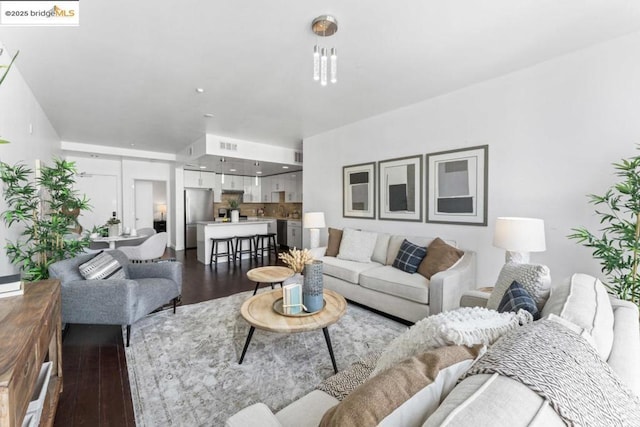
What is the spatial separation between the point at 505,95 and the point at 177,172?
24.2ft

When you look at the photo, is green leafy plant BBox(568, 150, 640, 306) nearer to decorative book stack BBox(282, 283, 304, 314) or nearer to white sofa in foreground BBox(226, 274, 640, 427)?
white sofa in foreground BBox(226, 274, 640, 427)

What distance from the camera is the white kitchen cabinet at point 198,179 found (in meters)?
7.58

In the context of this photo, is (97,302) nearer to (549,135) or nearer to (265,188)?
(549,135)

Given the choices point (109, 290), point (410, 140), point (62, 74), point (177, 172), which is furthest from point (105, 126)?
point (410, 140)

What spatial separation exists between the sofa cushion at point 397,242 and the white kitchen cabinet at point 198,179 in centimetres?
613

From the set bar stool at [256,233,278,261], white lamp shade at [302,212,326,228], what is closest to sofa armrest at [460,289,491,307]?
white lamp shade at [302,212,326,228]

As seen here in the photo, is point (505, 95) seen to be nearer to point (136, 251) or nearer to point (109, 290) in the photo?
point (109, 290)

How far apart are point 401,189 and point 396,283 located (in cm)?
157

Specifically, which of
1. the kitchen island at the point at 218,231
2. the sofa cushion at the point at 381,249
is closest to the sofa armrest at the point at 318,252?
the sofa cushion at the point at 381,249

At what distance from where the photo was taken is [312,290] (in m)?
2.19

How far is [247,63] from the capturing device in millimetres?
2607

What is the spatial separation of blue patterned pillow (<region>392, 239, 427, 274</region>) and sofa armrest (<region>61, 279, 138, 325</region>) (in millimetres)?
2835

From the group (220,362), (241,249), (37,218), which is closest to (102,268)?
(37,218)

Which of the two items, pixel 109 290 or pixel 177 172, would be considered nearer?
pixel 109 290
